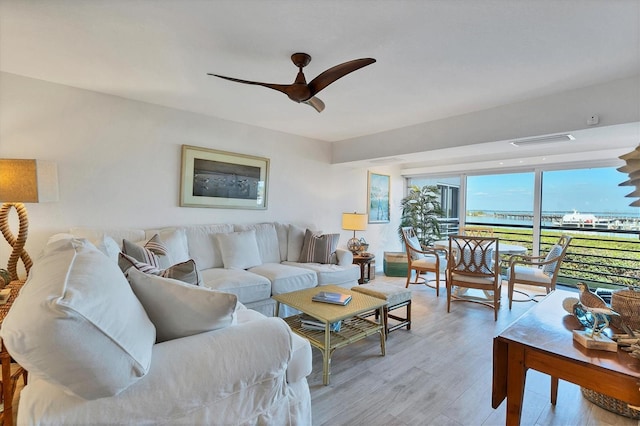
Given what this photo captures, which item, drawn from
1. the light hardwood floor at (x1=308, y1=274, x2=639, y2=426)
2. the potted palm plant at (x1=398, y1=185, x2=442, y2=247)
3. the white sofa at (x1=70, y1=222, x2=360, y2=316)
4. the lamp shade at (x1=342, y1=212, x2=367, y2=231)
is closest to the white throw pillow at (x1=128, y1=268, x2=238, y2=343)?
the light hardwood floor at (x1=308, y1=274, x2=639, y2=426)

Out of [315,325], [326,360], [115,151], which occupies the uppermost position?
[115,151]

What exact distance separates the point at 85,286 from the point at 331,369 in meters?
1.85

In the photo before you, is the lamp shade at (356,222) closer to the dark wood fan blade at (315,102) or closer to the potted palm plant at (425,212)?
the potted palm plant at (425,212)

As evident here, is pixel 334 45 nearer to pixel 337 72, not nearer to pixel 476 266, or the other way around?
pixel 337 72

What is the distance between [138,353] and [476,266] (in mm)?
3542

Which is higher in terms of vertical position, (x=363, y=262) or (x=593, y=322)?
(x=593, y=322)

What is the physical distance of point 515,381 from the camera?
131 centimetres

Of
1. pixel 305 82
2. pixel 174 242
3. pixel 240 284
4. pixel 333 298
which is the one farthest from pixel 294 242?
pixel 305 82

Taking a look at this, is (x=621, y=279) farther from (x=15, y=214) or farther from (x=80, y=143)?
(x=15, y=214)

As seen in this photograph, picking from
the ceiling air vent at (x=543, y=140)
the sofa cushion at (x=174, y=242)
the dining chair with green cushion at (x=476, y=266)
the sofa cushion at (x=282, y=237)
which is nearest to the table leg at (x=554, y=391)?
the dining chair with green cushion at (x=476, y=266)

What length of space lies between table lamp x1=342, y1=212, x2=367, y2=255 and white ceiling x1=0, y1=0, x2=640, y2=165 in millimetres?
2013

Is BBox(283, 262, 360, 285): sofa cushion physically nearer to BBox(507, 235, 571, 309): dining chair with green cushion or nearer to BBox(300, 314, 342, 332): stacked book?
BBox(300, 314, 342, 332): stacked book

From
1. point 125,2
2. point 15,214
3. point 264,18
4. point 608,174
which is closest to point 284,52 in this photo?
point 264,18

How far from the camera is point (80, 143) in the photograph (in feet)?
9.73
